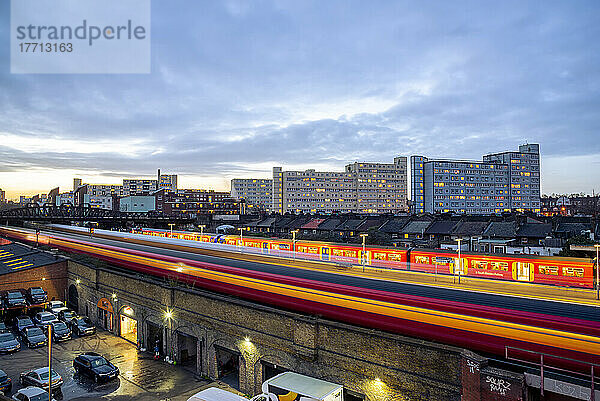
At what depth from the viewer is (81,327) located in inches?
1048

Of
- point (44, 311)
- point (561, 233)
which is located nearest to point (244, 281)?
point (44, 311)

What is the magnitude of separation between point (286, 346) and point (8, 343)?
64.2 ft

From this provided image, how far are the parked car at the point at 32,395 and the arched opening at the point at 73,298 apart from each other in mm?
17337

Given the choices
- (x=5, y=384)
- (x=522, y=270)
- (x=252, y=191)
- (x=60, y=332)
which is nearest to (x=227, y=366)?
(x=5, y=384)

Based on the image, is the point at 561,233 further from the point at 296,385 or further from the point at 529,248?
the point at 296,385

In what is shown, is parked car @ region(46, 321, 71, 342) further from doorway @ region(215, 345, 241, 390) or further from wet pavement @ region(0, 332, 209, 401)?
doorway @ region(215, 345, 241, 390)

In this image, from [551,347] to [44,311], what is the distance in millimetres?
34454

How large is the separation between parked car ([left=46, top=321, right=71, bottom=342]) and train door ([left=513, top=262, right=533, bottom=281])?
29799 mm

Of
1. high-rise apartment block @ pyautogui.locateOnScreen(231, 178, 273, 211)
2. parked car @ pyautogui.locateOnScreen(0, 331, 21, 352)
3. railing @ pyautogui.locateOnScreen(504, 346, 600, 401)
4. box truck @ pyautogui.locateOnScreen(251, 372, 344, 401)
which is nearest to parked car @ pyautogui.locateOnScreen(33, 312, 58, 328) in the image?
parked car @ pyautogui.locateOnScreen(0, 331, 21, 352)

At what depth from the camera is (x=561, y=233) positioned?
5316 centimetres

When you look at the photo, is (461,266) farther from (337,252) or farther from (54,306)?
(54,306)

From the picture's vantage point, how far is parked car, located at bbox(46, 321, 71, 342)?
991 inches

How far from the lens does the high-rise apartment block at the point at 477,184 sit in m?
148

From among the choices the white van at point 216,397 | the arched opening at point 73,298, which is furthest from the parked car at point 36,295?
the white van at point 216,397
